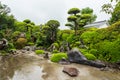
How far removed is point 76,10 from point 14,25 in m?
14.3

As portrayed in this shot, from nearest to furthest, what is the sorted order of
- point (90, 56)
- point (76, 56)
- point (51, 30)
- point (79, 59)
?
1. point (79, 59)
2. point (90, 56)
3. point (76, 56)
4. point (51, 30)

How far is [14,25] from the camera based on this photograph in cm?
3991

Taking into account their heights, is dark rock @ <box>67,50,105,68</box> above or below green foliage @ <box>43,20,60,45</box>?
below

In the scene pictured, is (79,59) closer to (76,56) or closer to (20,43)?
(76,56)

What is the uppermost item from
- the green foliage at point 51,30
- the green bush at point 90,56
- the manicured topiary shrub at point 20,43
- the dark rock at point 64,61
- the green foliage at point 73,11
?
the green foliage at point 73,11

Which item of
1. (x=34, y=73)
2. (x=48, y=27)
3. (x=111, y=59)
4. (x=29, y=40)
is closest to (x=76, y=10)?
(x=48, y=27)

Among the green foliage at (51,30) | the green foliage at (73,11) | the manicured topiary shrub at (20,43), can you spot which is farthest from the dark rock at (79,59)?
the manicured topiary shrub at (20,43)

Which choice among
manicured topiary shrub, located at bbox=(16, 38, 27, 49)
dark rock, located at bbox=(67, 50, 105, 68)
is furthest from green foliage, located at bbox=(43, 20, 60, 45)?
dark rock, located at bbox=(67, 50, 105, 68)

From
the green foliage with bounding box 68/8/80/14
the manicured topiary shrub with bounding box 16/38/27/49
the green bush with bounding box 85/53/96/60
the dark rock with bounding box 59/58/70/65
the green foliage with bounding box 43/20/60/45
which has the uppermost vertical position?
the green foliage with bounding box 68/8/80/14

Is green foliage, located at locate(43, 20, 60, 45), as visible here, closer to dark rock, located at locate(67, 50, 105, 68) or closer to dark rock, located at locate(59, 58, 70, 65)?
dark rock, located at locate(67, 50, 105, 68)

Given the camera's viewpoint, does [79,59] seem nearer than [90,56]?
Yes

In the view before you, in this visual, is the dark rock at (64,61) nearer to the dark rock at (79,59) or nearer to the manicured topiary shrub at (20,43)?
the dark rock at (79,59)

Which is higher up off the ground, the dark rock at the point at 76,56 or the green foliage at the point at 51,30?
the green foliage at the point at 51,30

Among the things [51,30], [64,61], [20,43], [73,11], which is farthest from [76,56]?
[20,43]
